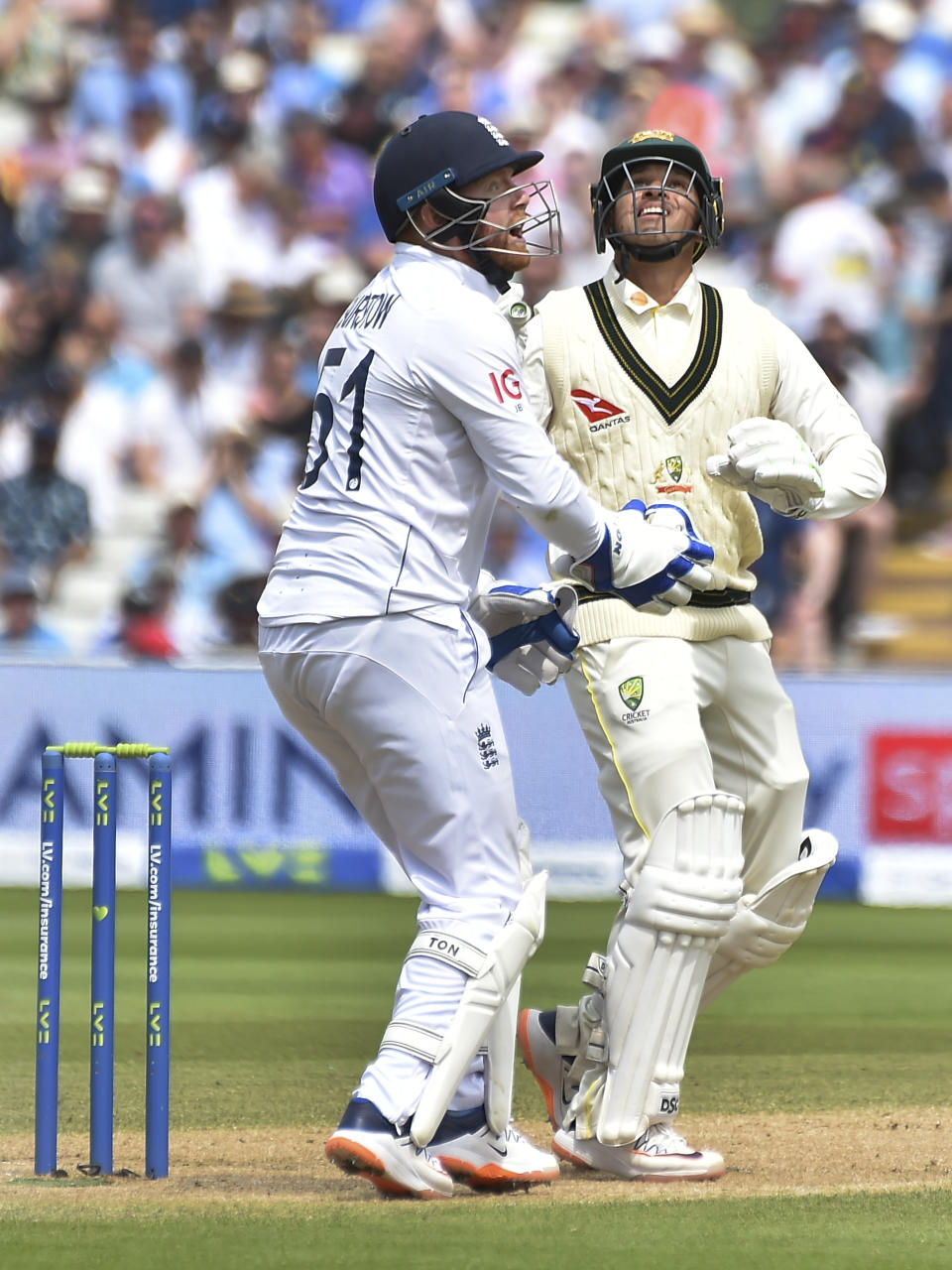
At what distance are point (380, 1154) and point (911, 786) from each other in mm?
6228

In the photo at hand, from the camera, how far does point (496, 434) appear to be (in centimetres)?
384

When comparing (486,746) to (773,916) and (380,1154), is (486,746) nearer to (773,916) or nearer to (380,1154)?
(380,1154)

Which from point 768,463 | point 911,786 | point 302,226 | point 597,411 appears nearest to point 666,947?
point 768,463

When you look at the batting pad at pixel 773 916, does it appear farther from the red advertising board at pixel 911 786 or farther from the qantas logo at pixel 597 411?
the red advertising board at pixel 911 786

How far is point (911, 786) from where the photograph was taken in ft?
31.2

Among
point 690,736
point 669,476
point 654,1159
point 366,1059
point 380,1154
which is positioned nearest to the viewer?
point 380,1154

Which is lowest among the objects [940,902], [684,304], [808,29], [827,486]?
[940,902]

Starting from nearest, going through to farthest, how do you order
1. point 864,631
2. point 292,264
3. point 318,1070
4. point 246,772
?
point 318,1070 → point 246,772 → point 864,631 → point 292,264

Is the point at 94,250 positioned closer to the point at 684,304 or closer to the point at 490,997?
the point at 684,304

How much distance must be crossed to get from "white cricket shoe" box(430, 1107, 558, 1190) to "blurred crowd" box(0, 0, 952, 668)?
6.89m

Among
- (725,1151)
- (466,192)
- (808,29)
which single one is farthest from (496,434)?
(808,29)

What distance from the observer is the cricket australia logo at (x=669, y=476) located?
175 inches

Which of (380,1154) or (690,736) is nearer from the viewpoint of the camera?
(380,1154)

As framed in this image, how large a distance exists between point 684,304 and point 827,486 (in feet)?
1.69
